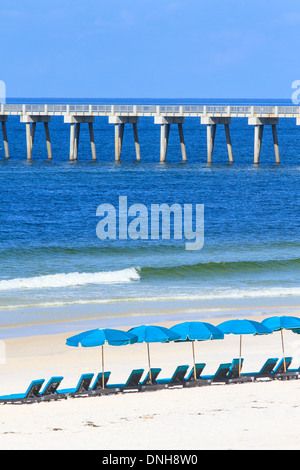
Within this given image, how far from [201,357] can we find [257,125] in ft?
118

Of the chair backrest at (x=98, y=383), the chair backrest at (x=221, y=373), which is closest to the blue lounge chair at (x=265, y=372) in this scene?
the chair backrest at (x=221, y=373)

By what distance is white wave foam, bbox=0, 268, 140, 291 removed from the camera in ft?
83.4

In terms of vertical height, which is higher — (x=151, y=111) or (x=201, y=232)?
(x=151, y=111)

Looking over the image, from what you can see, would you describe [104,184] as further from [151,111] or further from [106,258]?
[106,258]

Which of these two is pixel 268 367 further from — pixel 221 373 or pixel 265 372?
pixel 221 373

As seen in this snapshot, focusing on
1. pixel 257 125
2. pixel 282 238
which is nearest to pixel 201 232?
pixel 282 238

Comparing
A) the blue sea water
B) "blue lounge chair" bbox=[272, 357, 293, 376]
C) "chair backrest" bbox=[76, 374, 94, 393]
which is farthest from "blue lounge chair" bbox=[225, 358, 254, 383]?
the blue sea water

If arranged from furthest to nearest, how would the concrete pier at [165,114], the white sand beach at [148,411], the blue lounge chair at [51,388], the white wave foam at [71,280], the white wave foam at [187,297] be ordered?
the concrete pier at [165,114] < the white wave foam at [71,280] < the white wave foam at [187,297] < the blue lounge chair at [51,388] < the white sand beach at [148,411]

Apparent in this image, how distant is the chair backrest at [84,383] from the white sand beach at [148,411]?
0.28 meters

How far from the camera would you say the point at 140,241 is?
33.8 m

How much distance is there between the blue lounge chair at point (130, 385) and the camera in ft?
46.7

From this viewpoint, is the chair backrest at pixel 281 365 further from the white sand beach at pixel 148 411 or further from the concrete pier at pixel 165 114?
the concrete pier at pixel 165 114

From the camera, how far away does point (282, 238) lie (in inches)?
1393
